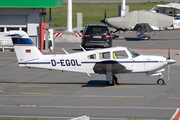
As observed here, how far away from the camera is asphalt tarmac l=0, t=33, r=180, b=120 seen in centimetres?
1072

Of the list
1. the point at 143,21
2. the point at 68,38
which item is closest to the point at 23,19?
the point at 68,38

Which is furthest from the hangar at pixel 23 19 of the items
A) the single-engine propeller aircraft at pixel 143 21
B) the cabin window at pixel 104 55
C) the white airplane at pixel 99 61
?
the cabin window at pixel 104 55

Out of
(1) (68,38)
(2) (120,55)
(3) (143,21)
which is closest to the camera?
(2) (120,55)

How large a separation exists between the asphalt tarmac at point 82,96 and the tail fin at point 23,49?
130 centimetres

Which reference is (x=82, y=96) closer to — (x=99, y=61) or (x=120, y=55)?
(x=99, y=61)

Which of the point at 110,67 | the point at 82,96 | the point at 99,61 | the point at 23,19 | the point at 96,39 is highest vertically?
the point at 23,19

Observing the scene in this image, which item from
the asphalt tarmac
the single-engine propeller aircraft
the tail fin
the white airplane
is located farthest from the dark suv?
the tail fin

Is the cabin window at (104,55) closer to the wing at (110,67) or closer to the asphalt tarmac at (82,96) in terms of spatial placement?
the wing at (110,67)

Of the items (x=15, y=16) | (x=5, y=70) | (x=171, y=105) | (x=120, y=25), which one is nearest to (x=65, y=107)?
(x=171, y=105)

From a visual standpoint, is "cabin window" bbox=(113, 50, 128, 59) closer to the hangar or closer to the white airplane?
the white airplane

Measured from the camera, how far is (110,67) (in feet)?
48.0

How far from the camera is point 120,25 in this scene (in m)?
34.7

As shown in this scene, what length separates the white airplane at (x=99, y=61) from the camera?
1460 cm

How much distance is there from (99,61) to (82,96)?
88.1 inches
